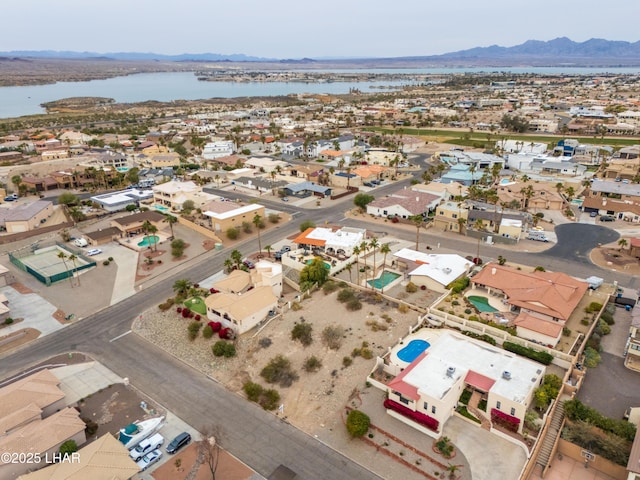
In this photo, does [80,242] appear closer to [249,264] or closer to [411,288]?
[249,264]

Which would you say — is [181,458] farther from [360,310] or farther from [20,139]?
[20,139]

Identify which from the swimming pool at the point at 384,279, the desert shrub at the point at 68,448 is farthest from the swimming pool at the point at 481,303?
the desert shrub at the point at 68,448

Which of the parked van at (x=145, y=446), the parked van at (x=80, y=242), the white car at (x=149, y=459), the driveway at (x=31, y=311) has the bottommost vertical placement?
the driveway at (x=31, y=311)

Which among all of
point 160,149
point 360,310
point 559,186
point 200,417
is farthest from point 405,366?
point 160,149

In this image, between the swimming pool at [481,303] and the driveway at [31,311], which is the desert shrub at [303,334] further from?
the driveway at [31,311]

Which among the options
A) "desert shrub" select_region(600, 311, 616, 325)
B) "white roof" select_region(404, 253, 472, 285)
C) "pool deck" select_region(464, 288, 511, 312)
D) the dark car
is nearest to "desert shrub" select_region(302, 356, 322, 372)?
the dark car

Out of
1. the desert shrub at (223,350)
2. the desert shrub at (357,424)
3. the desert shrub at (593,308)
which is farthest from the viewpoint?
the desert shrub at (593,308)
